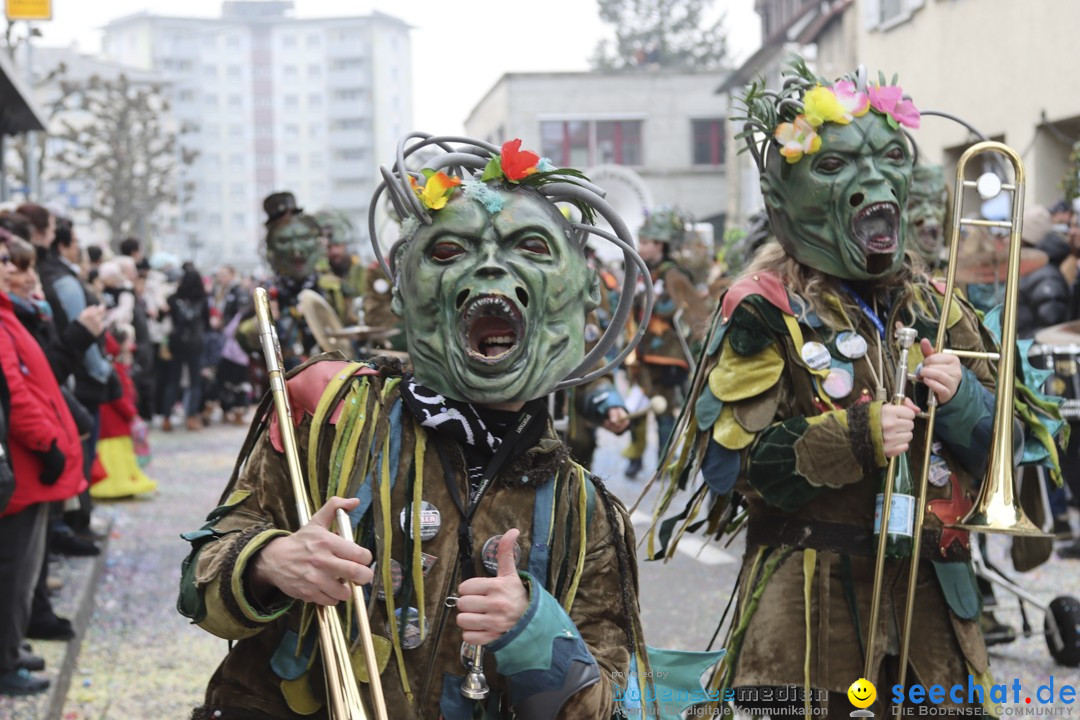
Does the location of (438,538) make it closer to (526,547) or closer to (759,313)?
(526,547)

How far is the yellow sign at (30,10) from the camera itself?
11.9 m

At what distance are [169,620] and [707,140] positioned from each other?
34.0m

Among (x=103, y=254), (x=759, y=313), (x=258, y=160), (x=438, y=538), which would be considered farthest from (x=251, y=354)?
(x=258, y=160)

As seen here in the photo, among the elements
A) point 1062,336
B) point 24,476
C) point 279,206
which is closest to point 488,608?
point 24,476

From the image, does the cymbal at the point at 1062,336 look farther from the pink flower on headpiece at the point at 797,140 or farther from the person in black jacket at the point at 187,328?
the person in black jacket at the point at 187,328

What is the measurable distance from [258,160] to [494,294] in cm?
9993

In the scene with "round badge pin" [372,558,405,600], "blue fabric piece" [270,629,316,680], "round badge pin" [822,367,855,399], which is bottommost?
"blue fabric piece" [270,629,316,680]

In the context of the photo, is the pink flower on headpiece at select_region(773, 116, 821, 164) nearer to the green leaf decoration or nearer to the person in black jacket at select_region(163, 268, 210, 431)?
the green leaf decoration

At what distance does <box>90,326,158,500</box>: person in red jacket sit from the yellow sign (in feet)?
11.9

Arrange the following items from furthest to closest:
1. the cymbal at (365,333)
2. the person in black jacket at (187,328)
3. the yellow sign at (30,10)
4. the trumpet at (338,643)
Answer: the person in black jacket at (187,328)
the yellow sign at (30,10)
the cymbal at (365,333)
the trumpet at (338,643)

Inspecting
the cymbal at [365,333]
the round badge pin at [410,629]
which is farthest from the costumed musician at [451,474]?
the cymbal at [365,333]

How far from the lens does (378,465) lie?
7.67 ft

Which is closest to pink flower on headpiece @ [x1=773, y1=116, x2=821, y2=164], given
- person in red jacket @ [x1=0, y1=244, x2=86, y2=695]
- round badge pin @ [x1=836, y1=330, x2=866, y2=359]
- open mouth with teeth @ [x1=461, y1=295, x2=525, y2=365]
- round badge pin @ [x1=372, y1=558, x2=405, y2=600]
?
round badge pin @ [x1=836, y1=330, x2=866, y2=359]

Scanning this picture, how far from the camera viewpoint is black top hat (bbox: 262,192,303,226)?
8719 mm
